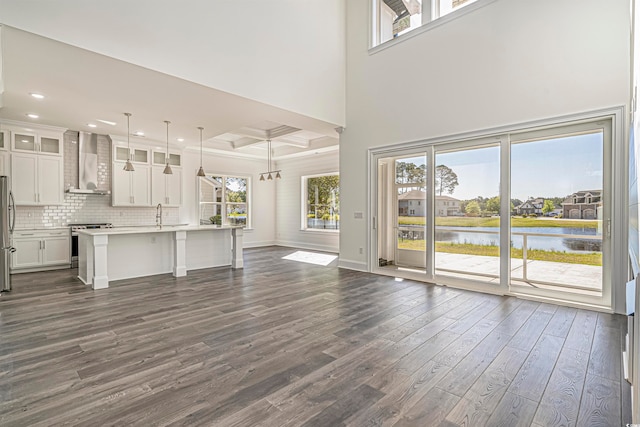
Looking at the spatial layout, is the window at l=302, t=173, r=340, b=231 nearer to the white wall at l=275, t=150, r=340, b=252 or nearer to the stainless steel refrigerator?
the white wall at l=275, t=150, r=340, b=252

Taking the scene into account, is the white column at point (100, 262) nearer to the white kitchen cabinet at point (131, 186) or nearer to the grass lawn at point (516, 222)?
the white kitchen cabinet at point (131, 186)

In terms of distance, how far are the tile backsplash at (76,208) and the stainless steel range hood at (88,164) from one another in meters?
0.10

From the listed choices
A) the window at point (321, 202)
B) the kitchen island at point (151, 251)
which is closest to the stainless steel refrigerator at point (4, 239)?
the kitchen island at point (151, 251)

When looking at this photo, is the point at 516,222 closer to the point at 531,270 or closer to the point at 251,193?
the point at 531,270

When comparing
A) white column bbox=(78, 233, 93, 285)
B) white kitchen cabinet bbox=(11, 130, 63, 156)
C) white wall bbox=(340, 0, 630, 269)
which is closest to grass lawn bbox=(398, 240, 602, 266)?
white wall bbox=(340, 0, 630, 269)

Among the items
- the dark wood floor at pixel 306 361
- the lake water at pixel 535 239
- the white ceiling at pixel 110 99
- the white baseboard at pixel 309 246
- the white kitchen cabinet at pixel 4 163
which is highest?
the white ceiling at pixel 110 99

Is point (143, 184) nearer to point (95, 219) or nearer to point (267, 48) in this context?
point (95, 219)

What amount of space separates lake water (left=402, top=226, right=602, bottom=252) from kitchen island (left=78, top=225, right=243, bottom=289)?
14.1ft

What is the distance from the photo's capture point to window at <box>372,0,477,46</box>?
525cm

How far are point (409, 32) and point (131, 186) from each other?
701cm

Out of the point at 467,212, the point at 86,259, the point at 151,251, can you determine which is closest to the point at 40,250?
the point at 86,259

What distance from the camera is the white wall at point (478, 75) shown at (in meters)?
3.77

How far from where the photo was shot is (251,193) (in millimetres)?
10430

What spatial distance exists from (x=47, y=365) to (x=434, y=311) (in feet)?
12.5
